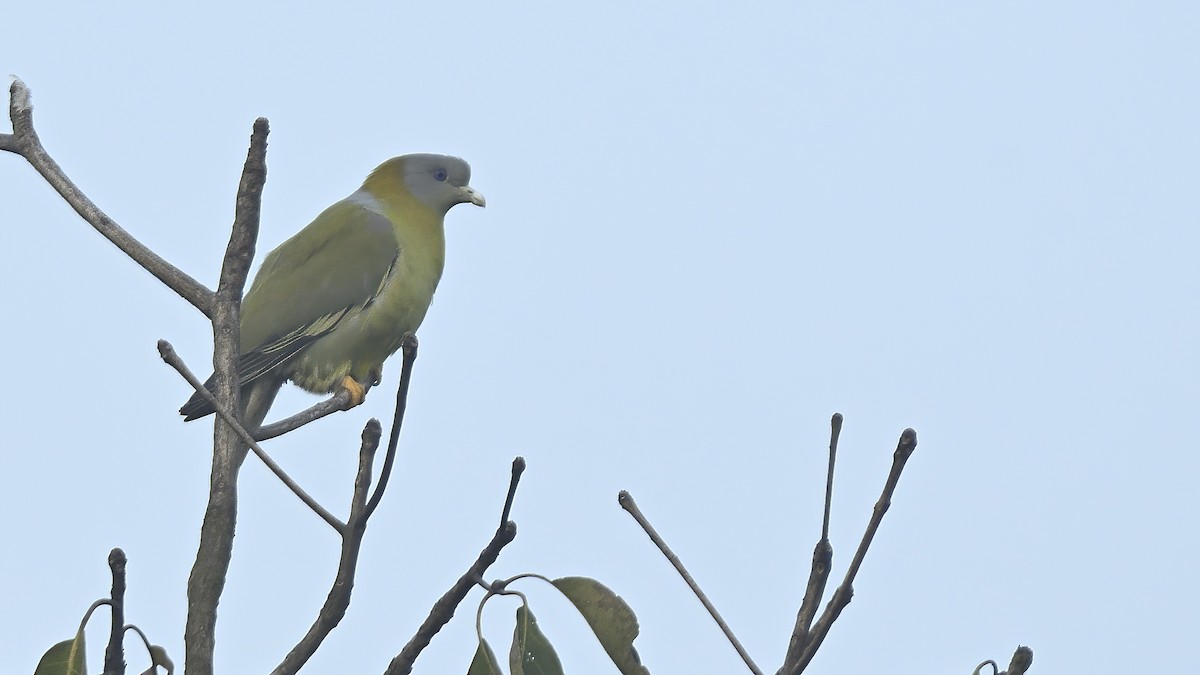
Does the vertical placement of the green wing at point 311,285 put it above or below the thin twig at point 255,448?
above

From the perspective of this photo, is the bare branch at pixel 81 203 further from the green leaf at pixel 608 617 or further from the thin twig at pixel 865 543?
the thin twig at pixel 865 543

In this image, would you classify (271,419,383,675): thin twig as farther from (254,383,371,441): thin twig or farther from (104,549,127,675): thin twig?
(254,383,371,441): thin twig

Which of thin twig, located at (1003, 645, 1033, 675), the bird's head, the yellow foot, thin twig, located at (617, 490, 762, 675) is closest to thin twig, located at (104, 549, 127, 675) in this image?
thin twig, located at (617, 490, 762, 675)

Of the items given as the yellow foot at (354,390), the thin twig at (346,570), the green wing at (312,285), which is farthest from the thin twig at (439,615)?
the green wing at (312,285)

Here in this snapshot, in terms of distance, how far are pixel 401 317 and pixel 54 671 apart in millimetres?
2972

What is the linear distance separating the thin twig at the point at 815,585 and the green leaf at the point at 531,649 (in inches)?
31.5

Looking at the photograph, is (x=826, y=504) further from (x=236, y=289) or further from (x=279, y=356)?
(x=279, y=356)

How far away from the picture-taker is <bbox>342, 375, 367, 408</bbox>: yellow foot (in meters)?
4.92

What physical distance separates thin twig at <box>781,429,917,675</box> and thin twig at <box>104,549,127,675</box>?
3.22 feet

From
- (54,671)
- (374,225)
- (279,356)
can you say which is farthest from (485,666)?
(374,225)

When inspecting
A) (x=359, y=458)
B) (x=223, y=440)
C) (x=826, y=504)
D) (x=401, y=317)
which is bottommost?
(x=826, y=504)

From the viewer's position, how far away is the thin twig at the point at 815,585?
1896 millimetres

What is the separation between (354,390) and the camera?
4980 millimetres

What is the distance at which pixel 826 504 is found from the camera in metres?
1.89
